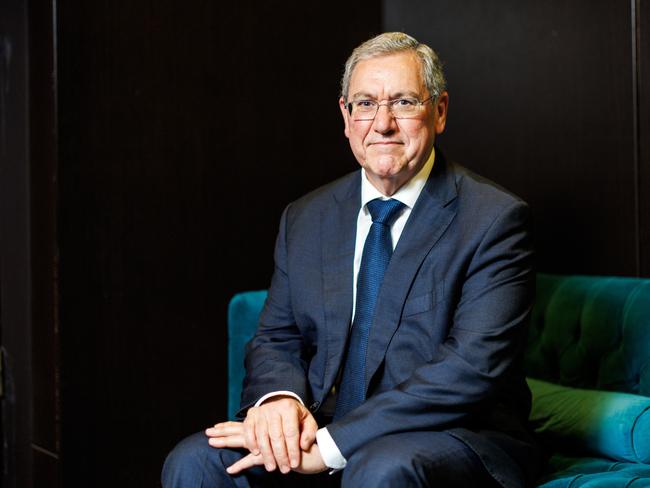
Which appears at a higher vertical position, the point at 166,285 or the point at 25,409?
the point at 166,285

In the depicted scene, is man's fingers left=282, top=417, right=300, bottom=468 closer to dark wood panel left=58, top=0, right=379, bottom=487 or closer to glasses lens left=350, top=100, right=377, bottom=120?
glasses lens left=350, top=100, right=377, bottom=120

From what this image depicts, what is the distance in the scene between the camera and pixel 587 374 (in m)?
2.48

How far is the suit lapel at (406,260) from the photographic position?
6.79 ft

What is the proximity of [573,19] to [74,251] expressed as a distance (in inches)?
75.2

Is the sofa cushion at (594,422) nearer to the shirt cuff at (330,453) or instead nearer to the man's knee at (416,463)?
the man's knee at (416,463)

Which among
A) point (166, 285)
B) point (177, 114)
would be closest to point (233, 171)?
point (177, 114)

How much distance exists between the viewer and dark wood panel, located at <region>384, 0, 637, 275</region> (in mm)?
2842

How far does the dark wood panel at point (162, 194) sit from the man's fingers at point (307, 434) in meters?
1.04

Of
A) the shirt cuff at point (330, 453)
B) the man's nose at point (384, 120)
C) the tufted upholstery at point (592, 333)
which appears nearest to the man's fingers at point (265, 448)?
the shirt cuff at point (330, 453)

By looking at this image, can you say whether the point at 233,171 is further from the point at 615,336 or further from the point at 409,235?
the point at 615,336

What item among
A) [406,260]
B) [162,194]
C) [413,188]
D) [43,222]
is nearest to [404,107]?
[413,188]

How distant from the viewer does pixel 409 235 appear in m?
2.11

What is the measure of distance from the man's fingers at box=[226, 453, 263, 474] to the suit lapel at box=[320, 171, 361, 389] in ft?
1.03

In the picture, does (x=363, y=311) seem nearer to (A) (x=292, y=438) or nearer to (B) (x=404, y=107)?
(A) (x=292, y=438)
